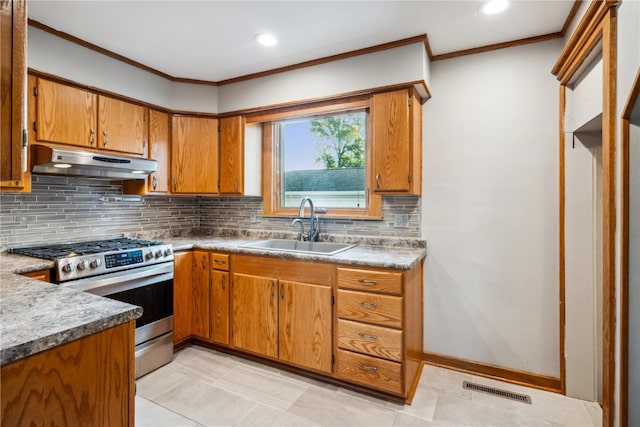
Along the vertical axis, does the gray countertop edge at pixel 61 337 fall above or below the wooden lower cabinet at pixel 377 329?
above

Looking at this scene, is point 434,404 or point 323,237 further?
point 323,237

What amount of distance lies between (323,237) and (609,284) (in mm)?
1941

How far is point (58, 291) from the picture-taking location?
1.21 meters

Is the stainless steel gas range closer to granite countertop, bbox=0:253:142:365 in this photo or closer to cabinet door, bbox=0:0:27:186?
granite countertop, bbox=0:253:142:365

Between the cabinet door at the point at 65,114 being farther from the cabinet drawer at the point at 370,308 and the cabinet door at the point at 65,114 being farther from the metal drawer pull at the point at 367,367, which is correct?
the metal drawer pull at the point at 367,367

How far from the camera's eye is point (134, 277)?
2.25m

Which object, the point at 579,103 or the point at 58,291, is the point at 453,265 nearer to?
the point at 579,103

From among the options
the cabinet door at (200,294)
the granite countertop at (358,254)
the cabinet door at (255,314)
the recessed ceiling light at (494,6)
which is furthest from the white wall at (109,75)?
the recessed ceiling light at (494,6)

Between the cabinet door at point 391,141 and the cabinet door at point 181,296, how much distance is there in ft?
5.48

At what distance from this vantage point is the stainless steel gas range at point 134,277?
1.98m

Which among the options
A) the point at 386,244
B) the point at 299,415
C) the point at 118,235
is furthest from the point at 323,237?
the point at 118,235

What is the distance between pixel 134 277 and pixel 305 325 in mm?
1240

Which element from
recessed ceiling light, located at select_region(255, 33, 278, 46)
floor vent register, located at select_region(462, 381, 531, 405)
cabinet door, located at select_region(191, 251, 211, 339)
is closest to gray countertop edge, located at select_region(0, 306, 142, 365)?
cabinet door, located at select_region(191, 251, 211, 339)

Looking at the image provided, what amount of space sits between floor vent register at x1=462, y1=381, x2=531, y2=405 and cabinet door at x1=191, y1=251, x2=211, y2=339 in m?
2.02
